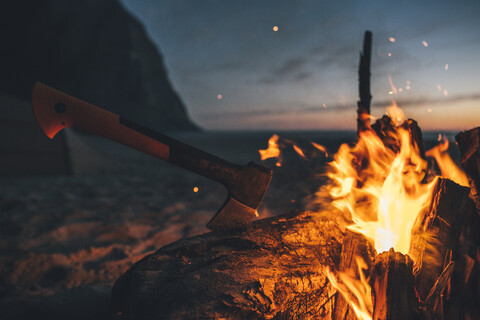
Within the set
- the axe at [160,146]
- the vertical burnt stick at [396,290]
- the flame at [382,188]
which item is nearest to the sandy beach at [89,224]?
the flame at [382,188]

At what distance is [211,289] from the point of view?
1188 mm

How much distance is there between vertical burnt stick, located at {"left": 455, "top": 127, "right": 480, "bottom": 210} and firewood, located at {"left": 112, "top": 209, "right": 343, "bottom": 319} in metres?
0.93

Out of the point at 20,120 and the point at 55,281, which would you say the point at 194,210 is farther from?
the point at 20,120

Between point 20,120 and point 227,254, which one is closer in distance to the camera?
point 227,254

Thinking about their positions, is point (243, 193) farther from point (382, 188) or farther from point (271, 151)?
point (382, 188)

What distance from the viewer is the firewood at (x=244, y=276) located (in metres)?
1.14

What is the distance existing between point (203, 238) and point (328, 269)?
79cm

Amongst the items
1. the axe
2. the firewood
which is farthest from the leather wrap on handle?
the firewood

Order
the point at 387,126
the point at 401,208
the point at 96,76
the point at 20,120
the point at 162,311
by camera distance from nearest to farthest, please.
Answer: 1. the point at 162,311
2. the point at 401,208
3. the point at 387,126
4. the point at 20,120
5. the point at 96,76

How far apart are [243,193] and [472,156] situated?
5.01 feet

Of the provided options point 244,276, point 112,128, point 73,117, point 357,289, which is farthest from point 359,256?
point 73,117

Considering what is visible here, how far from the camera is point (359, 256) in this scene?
1.50 m

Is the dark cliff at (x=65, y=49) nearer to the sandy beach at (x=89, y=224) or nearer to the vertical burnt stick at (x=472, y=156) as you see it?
the sandy beach at (x=89, y=224)

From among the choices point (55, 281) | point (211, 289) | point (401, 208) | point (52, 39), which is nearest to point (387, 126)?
point (401, 208)
